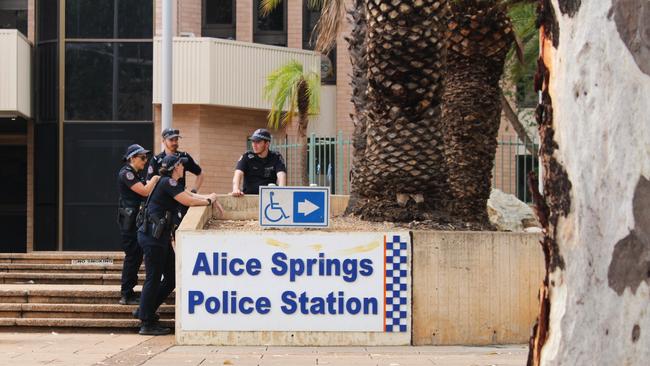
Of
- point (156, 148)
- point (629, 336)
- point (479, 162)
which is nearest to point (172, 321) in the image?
point (479, 162)

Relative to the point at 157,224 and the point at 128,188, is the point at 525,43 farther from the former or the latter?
the point at 157,224

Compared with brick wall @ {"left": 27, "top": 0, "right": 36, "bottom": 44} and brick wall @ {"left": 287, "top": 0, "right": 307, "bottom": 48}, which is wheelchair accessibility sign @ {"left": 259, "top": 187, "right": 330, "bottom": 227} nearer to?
brick wall @ {"left": 27, "top": 0, "right": 36, "bottom": 44}

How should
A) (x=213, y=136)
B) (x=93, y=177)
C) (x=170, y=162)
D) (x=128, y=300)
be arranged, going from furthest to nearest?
(x=213, y=136)
(x=93, y=177)
(x=128, y=300)
(x=170, y=162)

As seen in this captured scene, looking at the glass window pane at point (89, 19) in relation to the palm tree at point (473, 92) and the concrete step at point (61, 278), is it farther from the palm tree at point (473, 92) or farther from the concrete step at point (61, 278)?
the palm tree at point (473, 92)

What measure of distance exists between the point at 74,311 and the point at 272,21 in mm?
16368

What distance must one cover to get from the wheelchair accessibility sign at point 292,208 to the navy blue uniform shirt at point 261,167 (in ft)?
5.63

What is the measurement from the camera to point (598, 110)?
10.7 feet

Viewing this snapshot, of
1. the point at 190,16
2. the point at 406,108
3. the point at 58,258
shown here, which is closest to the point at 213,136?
the point at 190,16

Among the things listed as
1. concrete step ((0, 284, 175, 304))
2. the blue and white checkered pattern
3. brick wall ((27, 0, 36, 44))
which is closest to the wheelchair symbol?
the blue and white checkered pattern

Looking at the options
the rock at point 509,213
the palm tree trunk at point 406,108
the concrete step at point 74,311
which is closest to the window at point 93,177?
the rock at point 509,213

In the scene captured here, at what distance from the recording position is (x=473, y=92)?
13500 millimetres

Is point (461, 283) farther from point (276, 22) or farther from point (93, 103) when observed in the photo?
point (276, 22)

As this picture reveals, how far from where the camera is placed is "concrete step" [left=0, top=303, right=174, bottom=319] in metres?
11.8

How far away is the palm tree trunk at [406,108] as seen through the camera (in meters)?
11.0
